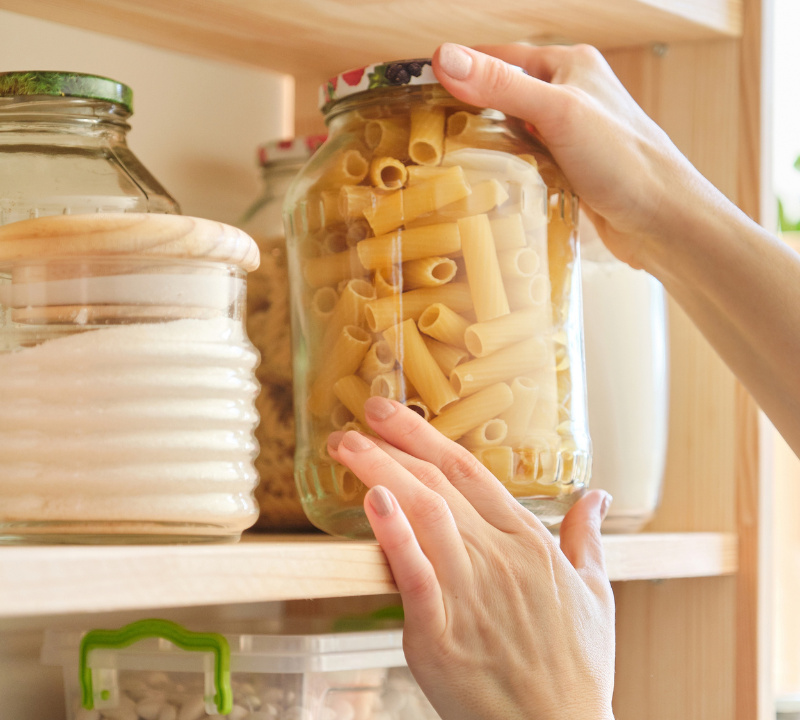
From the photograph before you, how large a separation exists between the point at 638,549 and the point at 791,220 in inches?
38.5

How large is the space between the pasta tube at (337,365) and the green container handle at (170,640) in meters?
0.17

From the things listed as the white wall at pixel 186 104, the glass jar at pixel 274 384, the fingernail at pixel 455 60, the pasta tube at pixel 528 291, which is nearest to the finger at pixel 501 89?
the fingernail at pixel 455 60

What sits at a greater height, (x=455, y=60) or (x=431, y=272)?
(x=455, y=60)

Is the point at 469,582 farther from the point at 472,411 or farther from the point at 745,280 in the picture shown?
the point at 745,280

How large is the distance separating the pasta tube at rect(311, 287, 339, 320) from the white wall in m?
0.31

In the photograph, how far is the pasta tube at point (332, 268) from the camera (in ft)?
1.89

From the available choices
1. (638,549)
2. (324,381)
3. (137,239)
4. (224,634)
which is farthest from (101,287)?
(638,549)

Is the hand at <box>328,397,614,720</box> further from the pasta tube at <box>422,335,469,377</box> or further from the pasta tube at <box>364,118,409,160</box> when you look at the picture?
the pasta tube at <box>364,118,409,160</box>

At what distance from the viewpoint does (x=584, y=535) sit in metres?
0.62

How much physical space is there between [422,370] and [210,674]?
0.26 metres

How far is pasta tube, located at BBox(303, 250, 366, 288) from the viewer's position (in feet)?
1.89

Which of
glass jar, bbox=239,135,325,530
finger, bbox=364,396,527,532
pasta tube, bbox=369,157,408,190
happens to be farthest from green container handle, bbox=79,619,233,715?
pasta tube, bbox=369,157,408,190

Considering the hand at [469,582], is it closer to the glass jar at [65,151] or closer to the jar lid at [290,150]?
the glass jar at [65,151]

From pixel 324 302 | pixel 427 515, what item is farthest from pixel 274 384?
pixel 427 515
